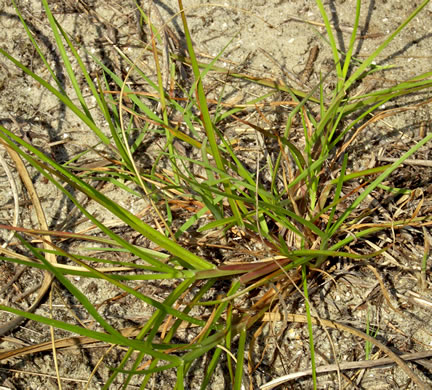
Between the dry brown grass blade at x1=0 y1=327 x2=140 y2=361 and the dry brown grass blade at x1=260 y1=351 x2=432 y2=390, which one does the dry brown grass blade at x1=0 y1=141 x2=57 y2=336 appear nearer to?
the dry brown grass blade at x1=0 y1=327 x2=140 y2=361

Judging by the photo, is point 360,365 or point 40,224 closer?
point 360,365

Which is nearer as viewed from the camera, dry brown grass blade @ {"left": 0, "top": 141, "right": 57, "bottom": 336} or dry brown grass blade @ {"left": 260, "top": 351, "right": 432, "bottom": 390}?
dry brown grass blade @ {"left": 260, "top": 351, "right": 432, "bottom": 390}

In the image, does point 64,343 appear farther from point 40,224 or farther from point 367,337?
point 367,337

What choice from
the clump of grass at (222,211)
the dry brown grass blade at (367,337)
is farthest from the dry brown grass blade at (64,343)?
the dry brown grass blade at (367,337)

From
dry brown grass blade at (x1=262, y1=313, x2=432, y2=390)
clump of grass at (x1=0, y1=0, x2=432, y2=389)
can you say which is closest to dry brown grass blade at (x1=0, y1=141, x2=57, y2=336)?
clump of grass at (x1=0, y1=0, x2=432, y2=389)

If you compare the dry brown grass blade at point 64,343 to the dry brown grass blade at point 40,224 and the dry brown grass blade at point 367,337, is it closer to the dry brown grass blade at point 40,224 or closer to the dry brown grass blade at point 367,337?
the dry brown grass blade at point 40,224

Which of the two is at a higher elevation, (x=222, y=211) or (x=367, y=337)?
(x=222, y=211)

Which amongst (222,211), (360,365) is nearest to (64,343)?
(222,211)

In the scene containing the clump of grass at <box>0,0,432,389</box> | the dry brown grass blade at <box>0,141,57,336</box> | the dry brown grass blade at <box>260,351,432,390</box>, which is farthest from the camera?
the dry brown grass blade at <box>0,141,57,336</box>

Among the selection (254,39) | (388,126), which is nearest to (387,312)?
(388,126)
